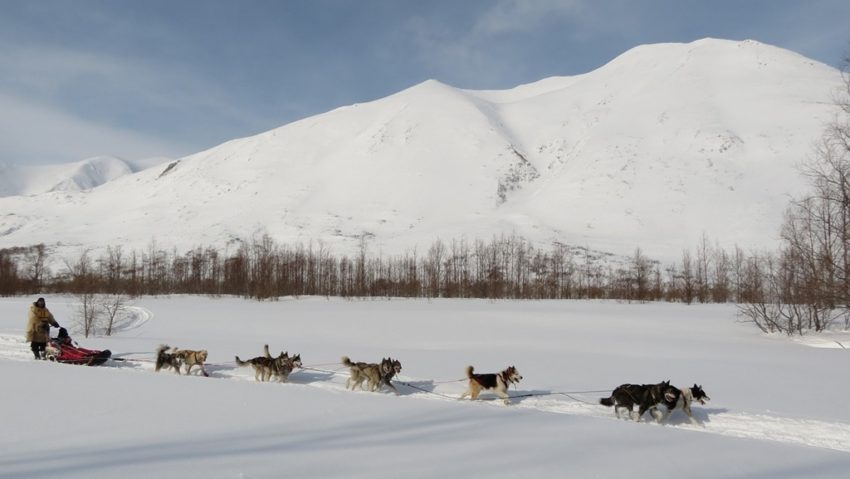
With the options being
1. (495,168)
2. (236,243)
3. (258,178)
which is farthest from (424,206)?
(258,178)

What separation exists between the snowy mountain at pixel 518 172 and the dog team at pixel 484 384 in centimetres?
6254

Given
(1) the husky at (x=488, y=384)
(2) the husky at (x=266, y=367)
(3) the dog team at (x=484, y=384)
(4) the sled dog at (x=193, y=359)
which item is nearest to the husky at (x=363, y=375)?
(3) the dog team at (x=484, y=384)

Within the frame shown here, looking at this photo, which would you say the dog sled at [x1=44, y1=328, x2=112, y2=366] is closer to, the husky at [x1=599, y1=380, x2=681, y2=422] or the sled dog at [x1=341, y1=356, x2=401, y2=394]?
the sled dog at [x1=341, y1=356, x2=401, y2=394]

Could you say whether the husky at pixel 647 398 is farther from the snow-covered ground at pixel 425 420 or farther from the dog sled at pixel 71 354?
the dog sled at pixel 71 354

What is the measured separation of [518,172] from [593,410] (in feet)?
314

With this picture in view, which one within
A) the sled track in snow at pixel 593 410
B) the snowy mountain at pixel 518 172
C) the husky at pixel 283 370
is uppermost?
the snowy mountain at pixel 518 172

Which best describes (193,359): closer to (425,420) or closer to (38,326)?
(38,326)

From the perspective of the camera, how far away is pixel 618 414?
330 inches

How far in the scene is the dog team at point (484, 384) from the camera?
801cm

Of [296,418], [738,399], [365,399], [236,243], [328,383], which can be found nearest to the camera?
[296,418]

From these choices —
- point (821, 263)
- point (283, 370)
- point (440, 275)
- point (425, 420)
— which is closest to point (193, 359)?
point (283, 370)

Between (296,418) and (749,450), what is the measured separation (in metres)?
6.10

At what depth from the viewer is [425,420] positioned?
277 inches

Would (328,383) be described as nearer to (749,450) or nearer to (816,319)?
(749,450)
